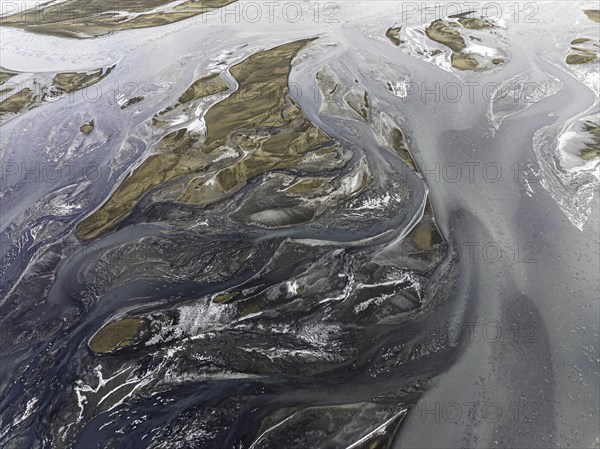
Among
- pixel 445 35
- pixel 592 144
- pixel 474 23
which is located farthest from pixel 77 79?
pixel 592 144

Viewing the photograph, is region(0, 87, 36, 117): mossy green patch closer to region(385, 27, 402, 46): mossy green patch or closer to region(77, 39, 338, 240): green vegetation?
region(77, 39, 338, 240): green vegetation

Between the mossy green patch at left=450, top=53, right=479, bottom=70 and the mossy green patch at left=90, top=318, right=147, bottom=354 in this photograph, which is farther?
the mossy green patch at left=450, top=53, right=479, bottom=70

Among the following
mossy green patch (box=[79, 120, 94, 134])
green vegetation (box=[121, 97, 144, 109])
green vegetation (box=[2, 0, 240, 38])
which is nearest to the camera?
mossy green patch (box=[79, 120, 94, 134])

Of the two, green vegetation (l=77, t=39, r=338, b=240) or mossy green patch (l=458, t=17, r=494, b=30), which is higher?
mossy green patch (l=458, t=17, r=494, b=30)

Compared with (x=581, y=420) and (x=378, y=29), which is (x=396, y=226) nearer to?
(x=581, y=420)

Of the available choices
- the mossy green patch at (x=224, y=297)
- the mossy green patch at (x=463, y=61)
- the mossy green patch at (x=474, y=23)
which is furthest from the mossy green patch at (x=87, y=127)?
the mossy green patch at (x=474, y=23)

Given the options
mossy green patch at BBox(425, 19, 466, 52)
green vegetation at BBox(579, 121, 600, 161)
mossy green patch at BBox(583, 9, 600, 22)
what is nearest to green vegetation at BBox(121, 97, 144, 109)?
mossy green patch at BBox(425, 19, 466, 52)

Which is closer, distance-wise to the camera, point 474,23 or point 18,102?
point 18,102

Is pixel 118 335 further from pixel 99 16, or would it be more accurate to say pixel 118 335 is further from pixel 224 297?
pixel 99 16

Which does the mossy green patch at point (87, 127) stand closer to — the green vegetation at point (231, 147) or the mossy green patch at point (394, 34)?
the green vegetation at point (231, 147)

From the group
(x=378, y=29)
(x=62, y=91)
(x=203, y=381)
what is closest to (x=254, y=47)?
(x=378, y=29)

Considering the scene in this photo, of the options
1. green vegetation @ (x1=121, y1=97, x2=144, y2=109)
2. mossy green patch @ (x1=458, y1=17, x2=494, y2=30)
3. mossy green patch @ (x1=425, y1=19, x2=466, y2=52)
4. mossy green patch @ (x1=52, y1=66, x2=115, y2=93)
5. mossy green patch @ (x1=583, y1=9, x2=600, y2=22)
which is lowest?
green vegetation @ (x1=121, y1=97, x2=144, y2=109)
